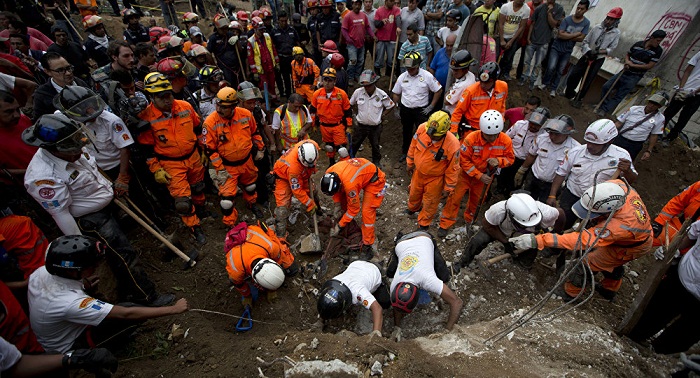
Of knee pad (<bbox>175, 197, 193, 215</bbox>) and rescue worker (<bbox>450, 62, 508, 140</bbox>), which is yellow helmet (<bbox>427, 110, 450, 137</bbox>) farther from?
knee pad (<bbox>175, 197, 193, 215</bbox>)

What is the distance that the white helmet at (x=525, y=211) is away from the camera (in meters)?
3.61

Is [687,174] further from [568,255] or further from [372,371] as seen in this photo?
[372,371]

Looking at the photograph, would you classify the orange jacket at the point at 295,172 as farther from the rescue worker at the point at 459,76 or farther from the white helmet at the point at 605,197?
the white helmet at the point at 605,197

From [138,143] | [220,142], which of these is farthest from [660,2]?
[138,143]

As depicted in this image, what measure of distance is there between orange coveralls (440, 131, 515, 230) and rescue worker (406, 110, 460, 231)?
0.77ft

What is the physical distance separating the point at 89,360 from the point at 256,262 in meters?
1.60

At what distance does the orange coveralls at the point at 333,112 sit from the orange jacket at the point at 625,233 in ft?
13.3

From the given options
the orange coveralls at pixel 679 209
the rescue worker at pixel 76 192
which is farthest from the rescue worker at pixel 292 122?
the orange coveralls at pixel 679 209

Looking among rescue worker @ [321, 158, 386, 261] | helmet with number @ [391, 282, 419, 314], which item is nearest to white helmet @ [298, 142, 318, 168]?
rescue worker @ [321, 158, 386, 261]

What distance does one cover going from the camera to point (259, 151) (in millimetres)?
5395

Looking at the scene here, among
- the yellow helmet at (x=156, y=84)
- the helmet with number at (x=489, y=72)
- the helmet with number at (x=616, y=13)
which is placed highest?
the helmet with number at (x=616, y=13)

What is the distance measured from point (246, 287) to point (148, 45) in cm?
501

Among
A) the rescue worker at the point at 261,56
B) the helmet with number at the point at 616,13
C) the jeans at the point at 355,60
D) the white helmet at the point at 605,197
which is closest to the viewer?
the white helmet at the point at 605,197

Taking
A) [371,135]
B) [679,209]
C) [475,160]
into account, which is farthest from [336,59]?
[679,209]
